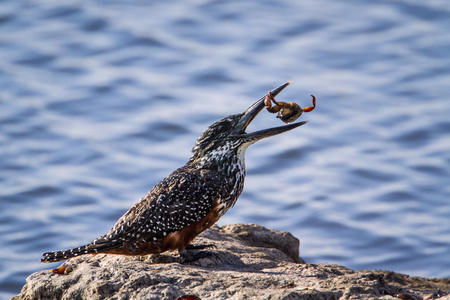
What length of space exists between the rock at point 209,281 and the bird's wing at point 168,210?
28 cm

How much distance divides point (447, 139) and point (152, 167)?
4877mm

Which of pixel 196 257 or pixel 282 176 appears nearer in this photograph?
pixel 196 257

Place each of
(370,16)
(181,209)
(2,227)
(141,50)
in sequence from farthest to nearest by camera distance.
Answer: (370,16) < (141,50) < (2,227) < (181,209)

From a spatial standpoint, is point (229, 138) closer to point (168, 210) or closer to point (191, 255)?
point (168, 210)

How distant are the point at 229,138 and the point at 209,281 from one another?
175 centimetres

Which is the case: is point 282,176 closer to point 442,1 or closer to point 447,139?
point 447,139

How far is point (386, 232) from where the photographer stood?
38.0 feet

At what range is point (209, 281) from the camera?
5988 mm

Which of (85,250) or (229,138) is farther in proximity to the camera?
(229,138)

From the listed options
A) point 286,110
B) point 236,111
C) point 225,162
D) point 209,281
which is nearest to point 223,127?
point 225,162

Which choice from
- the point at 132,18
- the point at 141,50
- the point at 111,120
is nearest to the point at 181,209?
the point at 111,120

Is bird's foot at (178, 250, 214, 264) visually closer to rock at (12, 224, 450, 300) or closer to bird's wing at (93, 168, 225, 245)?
rock at (12, 224, 450, 300)

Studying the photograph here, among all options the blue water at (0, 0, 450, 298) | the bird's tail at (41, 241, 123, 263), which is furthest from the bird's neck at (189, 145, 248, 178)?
the blue water at (0, 0, 450, 298)

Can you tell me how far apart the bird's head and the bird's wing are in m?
0.33
